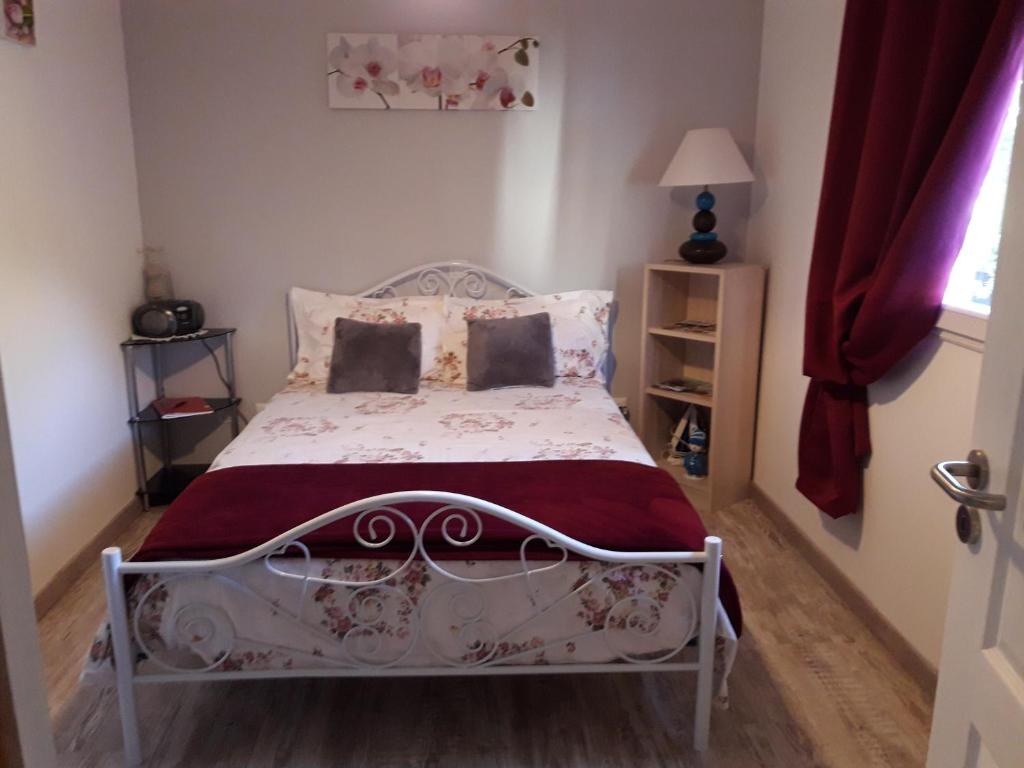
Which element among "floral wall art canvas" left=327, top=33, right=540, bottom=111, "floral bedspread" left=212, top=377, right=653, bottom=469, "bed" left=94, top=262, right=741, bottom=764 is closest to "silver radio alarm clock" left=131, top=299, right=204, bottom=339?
"floral bedspread" left=212, top=377, right=653, bottom=469

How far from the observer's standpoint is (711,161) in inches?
131

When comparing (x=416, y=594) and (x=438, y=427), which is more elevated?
(x=438, y=427)

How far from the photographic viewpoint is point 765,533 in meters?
3.32

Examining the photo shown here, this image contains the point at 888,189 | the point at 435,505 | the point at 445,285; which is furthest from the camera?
the point at 445,285

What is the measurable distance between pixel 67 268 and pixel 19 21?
0.81m

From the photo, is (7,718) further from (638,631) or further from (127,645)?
(638,631)

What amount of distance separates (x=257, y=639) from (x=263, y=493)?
413 mm

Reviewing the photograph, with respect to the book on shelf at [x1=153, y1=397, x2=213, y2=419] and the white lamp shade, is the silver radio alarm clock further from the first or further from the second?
the white lamp shade

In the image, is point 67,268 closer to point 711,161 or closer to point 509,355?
point 509,355

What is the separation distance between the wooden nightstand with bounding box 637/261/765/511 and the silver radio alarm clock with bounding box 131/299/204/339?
6.49ft

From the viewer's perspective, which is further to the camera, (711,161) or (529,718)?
(711,161)

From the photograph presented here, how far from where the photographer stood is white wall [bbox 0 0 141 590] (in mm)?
2619

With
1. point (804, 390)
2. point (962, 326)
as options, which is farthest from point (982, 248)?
point (804, 390)

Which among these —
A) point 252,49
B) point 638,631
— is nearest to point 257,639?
point 638,631
